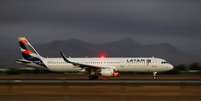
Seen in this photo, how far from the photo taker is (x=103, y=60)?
71.4 meters

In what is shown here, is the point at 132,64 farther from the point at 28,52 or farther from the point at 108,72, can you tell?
the point at 28,52

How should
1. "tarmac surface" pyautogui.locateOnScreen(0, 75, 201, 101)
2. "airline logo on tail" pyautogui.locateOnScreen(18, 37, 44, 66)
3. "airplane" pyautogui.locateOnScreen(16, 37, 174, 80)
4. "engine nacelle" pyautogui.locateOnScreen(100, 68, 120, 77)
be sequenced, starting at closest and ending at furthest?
"tarmac surface" pyautogui.locateOnScreen(0, 75, 201, 101)
"engine nacelle" pyautogui.locateOnScreen(100, 68, 120, 77)
"airplane" pyautogui.locateOnScreen(16, 37, 174, 80)
"airline logo on tail" pyautogui.locateOnScreen(18, 37, 44, 66)

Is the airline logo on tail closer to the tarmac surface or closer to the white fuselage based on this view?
the white fuselage

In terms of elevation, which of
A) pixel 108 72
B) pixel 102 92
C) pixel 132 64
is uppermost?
pixel 132 64

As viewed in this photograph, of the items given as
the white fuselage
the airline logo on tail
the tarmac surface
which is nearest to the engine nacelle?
the white fuselage

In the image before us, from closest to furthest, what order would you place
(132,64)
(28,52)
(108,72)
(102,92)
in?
(102,92)
(108,72)
(132,64)
(28,52)

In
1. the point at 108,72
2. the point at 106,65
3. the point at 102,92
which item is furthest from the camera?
the point at 106,65

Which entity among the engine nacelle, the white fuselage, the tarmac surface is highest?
the white fuselage

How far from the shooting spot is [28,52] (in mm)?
80750

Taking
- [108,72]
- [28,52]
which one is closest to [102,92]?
[108,72]

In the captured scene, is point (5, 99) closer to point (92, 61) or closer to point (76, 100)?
point (76, 100)

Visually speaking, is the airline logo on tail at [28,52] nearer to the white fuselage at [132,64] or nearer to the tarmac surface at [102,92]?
the white fuselage at [132,64]

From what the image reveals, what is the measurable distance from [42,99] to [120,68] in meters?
39.1

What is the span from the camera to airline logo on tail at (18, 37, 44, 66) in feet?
256
